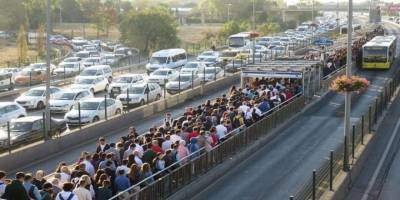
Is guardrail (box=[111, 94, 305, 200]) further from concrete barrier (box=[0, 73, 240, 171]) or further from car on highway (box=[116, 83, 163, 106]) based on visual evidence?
car on highway (box=[116, 83, 163, 106])

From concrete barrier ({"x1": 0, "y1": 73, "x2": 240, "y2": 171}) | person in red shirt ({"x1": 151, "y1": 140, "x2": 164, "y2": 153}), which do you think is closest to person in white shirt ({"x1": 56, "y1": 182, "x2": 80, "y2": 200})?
person in red shirt ({"x1": 151, "y1": 140, "x2": 164, "y2": 153})

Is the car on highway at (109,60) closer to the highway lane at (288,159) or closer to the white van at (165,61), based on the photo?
the white van at (165,61)

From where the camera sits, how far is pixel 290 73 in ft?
113

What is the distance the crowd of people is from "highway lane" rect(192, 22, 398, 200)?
1305 mm

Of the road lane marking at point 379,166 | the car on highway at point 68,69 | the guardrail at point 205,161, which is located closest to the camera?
the guardrail at point 205,161

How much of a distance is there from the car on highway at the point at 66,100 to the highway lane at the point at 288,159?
11.9m

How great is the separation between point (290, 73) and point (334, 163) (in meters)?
15.0

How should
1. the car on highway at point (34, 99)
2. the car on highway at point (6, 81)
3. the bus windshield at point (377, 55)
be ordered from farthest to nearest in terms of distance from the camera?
1. the bus windshield at point (377, 55)
2. the car on highway at point (6, 81)
3. the car on highway at point (34, 99)

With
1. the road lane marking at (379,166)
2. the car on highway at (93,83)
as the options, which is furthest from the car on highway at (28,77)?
the road lane marking at (379,166)

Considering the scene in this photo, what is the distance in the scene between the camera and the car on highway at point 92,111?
3067 centimetres

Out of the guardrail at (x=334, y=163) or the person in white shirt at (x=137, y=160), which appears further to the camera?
the person in white shirt at (x=137, y=160)

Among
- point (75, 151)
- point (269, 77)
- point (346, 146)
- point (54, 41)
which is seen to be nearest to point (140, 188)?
point (346, 146)

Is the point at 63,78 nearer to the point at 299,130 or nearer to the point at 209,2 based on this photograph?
the point at 299,130

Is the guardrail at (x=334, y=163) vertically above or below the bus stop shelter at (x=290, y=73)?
below
